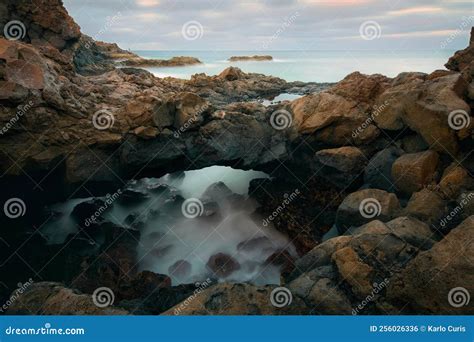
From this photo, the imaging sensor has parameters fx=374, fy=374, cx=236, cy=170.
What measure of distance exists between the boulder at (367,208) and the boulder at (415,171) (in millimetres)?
1395

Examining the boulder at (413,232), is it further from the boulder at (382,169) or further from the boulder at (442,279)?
the boulder at (382,169)

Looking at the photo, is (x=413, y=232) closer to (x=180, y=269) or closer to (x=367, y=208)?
(x=367, y=208)

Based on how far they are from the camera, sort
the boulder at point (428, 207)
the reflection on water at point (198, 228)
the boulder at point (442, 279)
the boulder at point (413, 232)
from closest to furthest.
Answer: the boulder at point (442, 279), the boulder at point (413, 232), the boulder at point (428, 207), the reflection on water at point (198, 228)

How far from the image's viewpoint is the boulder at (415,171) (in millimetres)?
16312

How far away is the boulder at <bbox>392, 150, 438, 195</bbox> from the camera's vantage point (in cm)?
1631

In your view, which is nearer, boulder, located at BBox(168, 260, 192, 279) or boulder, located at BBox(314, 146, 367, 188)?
boulder, located at BBox(168, 260, 192, 279)

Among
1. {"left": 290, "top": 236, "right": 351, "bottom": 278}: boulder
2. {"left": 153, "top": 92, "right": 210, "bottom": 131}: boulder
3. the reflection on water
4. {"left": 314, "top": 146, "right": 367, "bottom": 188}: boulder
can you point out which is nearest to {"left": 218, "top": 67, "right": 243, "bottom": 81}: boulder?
the reflection on water

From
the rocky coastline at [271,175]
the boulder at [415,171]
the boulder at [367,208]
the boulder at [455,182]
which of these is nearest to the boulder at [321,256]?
the rocky coastline at [271,175]

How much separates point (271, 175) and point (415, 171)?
10702 millimetres

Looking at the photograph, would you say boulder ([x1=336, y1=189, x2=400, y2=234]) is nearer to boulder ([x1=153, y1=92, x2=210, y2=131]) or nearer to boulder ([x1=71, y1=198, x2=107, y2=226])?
boulder ([x1=153, y1=92, x2=210, y2=131])

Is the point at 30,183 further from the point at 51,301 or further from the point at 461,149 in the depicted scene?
the point at 461,149

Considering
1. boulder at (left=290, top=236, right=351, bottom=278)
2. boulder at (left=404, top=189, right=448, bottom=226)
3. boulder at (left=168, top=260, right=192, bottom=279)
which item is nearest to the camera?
boulder at (left=290, top=236, right=351, bottom=278)

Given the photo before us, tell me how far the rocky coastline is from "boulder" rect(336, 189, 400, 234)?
0.20 feet

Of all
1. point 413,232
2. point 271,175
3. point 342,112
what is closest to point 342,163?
point 342,112
